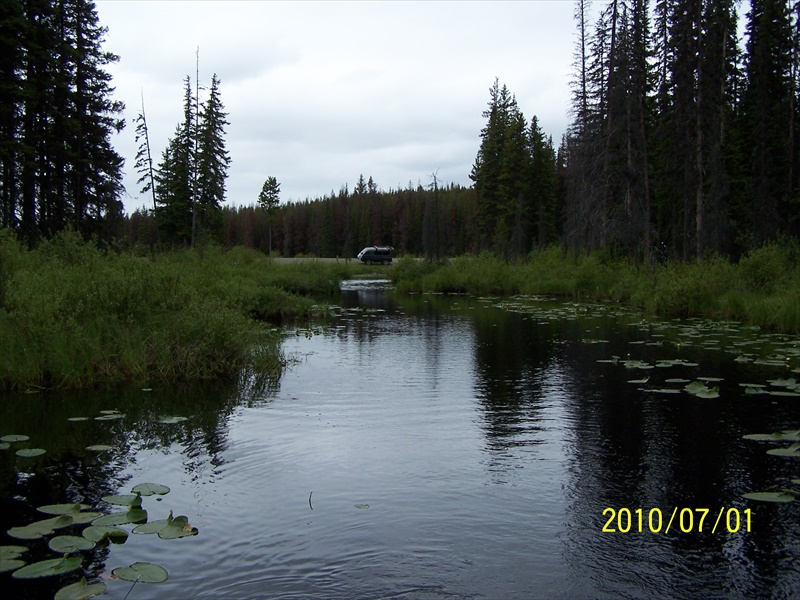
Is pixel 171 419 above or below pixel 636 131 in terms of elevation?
below

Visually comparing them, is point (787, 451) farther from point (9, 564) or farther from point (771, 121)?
point (771, 121)

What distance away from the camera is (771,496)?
18.8 ft

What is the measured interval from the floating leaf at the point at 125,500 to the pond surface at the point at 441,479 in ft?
0.25

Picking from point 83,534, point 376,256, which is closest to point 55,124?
point 83,534

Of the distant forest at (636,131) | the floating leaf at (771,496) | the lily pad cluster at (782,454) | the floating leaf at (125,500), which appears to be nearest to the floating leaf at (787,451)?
the lily pad cluster at (782,454)

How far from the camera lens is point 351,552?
16.3 ft

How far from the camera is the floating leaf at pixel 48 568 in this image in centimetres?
429

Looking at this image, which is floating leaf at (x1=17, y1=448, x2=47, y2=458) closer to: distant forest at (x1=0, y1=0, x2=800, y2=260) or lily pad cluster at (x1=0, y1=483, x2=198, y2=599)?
lily pad cluster at (x1=0, y1=483, x2=198, y2=599)

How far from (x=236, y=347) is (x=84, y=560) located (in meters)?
7.39

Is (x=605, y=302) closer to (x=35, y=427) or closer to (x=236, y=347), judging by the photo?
(x=236, y=347)

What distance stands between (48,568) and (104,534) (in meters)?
0.59

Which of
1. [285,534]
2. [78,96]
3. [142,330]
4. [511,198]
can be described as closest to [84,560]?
[285,534]
